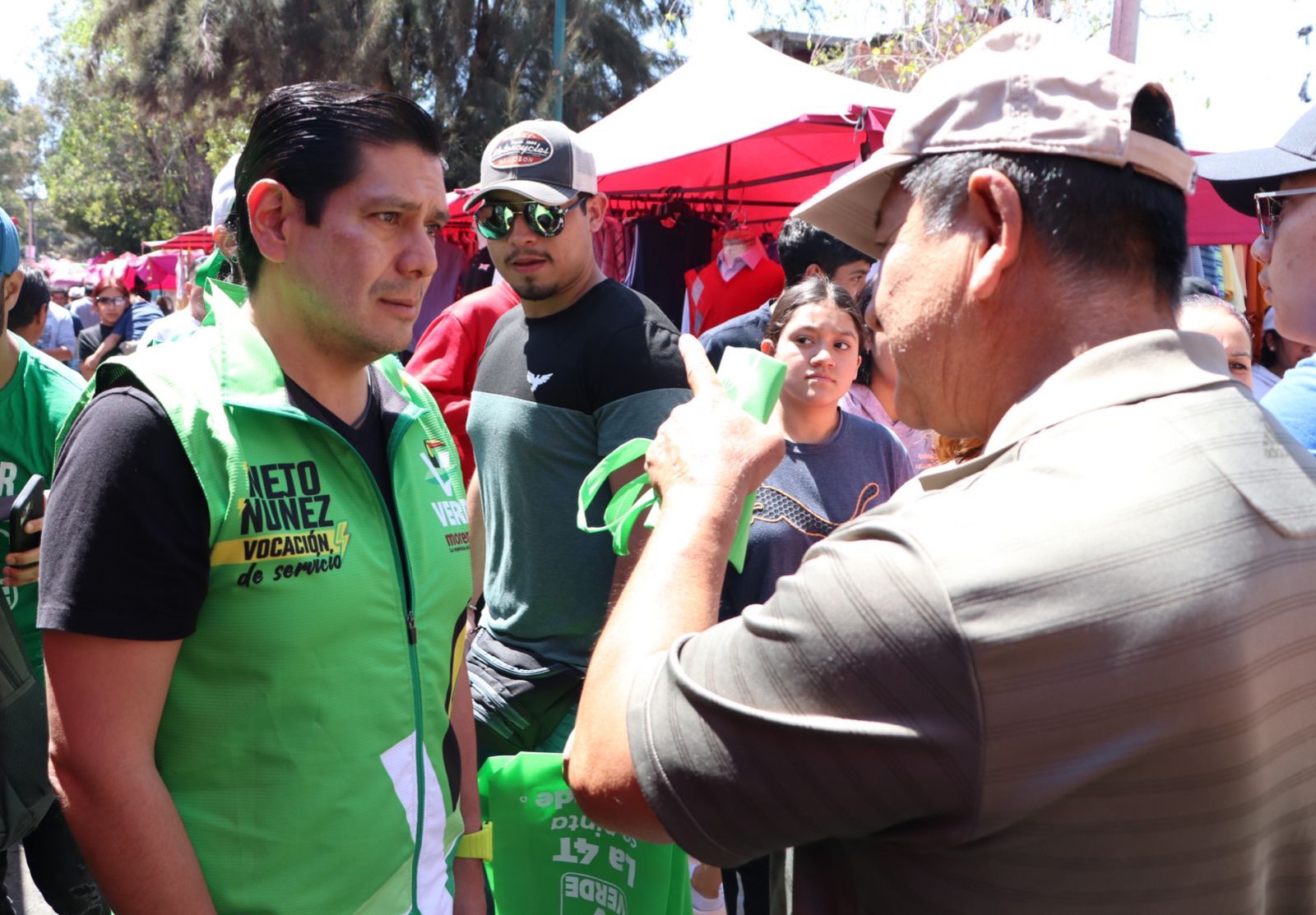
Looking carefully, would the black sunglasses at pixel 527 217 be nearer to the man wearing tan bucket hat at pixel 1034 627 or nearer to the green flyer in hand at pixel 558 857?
the green flyer in hand at pixel 558 857

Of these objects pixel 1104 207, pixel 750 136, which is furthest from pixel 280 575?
pixel 750 136

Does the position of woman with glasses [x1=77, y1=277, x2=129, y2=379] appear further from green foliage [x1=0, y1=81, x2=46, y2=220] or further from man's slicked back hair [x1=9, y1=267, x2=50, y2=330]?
green foliage [x1=0, y1=81, x2=46, y2=220]

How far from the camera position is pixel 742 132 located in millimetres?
5582

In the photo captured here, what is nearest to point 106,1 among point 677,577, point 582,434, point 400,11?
point 400,11

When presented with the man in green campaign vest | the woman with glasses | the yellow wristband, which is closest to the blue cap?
the man in green campaign vest

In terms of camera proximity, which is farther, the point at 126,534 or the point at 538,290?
the point at 538,290

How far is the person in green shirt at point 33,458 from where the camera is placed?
2764mm

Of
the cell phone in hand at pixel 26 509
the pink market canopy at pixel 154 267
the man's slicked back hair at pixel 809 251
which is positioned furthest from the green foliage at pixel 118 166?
the cell phone in hand at pixel 26 509

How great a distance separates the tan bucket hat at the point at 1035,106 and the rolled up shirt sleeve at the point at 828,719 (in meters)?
0.46

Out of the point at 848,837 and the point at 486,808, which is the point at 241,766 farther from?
the point at 486,808

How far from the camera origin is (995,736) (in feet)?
3.11

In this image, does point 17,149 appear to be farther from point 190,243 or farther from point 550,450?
point 550,450

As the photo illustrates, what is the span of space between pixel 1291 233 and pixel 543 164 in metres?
2.11

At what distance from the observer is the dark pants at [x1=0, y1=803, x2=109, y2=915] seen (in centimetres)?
282
